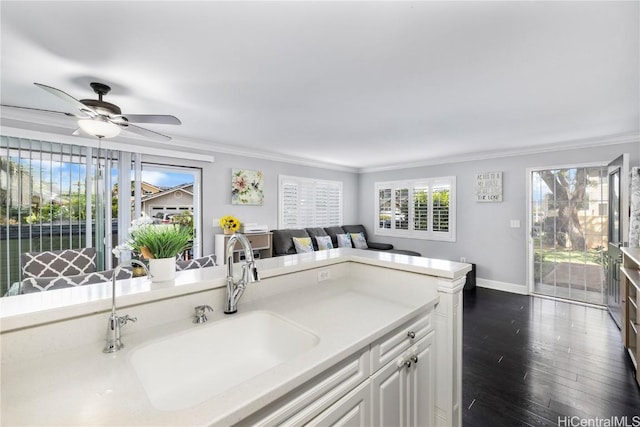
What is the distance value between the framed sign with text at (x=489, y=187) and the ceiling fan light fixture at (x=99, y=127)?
5198 mm

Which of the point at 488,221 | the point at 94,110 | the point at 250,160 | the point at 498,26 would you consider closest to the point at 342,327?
the point at 498,26

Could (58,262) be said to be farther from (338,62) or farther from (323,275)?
(338,62)

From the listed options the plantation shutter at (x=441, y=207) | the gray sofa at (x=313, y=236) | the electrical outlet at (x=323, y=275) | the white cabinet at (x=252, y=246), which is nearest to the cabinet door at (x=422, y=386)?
the electrical outlet at (x=323, y=275)

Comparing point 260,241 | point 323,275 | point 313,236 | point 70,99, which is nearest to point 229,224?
point 260,241

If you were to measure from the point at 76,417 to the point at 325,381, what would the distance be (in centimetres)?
67

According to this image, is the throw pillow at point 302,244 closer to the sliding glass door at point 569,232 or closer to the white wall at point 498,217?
the white wall at point 498,217

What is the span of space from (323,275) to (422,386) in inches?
32.8

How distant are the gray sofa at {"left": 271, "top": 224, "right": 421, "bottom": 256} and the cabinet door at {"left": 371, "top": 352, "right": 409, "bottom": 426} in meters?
3.69

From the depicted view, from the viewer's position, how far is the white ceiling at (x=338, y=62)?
1.48 m

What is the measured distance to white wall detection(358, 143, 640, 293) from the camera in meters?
4.34

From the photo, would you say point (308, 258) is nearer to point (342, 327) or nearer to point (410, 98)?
point (342, 327)

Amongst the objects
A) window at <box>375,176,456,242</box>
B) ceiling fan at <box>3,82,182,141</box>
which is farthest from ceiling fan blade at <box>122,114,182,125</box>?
window at <box>375,176,456,242</box>

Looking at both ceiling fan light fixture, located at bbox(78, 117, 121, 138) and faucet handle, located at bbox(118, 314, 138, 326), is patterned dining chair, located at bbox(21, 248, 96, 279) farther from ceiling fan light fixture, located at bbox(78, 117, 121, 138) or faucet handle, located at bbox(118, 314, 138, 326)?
faucet handle, located at bbox(118, 314, 138, 326)

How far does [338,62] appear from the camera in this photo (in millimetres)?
1961
